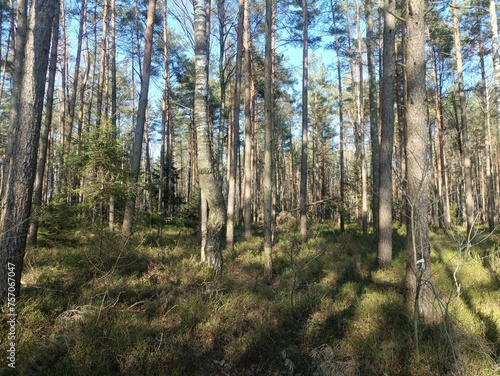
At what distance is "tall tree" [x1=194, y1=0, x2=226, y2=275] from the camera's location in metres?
6.17

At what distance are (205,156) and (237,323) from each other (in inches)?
133

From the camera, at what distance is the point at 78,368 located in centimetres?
323

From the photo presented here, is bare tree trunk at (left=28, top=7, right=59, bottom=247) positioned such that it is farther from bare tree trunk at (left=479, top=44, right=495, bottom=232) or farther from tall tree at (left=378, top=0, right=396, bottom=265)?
bare tree trunk at (left=479, top=44, right=495, bottom=232)

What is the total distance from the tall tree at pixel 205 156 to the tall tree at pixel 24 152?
8.72ft

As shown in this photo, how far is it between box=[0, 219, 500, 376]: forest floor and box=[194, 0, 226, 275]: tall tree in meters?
0.60

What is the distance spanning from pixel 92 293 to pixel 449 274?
702 cm

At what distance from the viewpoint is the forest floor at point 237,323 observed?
340 cm

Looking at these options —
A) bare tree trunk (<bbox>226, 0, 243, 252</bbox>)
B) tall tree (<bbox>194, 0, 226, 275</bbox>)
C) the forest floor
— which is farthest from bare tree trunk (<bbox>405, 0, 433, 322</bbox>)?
bare tree trunk (<bbox>226, 0, 243, 252</bbox>)

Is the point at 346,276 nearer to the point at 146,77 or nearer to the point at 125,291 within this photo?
the point at 125,291

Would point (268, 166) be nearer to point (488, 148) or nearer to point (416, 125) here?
point (416, 125)

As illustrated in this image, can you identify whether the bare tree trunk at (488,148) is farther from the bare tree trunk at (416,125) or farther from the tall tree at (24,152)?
the tall tree at (24,152)

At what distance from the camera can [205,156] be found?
6.25 meters

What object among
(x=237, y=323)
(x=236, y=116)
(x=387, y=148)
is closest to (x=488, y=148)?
(x=387, y=148)

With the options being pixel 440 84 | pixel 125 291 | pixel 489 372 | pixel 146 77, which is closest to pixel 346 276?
pixel 489 372
